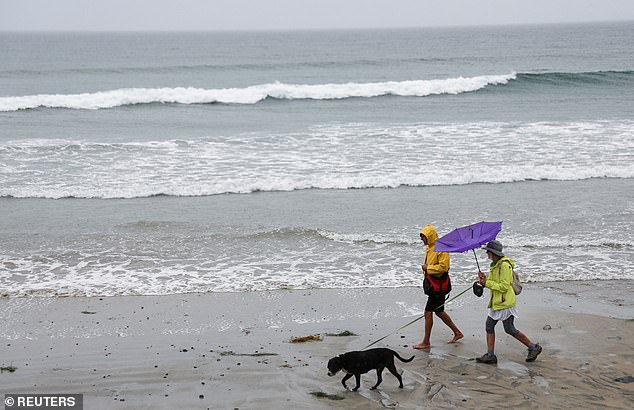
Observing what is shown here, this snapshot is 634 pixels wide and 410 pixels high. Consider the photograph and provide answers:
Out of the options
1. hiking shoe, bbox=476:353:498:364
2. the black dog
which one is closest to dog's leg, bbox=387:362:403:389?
the black dog

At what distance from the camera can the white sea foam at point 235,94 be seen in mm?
32469

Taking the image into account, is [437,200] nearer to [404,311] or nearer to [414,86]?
[404,311]

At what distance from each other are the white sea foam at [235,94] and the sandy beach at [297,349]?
24028 mm

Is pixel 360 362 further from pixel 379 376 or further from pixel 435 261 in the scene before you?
pixel 435 261

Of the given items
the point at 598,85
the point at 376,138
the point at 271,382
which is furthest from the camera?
the point at 598,85

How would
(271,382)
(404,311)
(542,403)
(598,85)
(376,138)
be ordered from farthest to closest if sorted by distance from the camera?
1. (598,85)
2. (376,138)
3. (404,311)
4. (271,382)
5. (542,403)

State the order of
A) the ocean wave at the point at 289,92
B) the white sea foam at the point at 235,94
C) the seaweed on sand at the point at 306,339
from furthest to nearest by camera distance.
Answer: the ocean wave at the point at 289,92
the white sea foam at the point at 235,94
the seaweed on sand at the point at 306,339

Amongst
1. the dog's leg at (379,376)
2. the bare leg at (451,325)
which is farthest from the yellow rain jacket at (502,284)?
the dog's leg at (379,376)

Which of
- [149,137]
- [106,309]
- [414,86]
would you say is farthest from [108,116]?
[106,309]

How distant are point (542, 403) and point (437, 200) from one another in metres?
9.08

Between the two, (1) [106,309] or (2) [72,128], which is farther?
(2) [72,128]

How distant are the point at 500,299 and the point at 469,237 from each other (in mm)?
759

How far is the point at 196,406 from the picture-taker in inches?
259

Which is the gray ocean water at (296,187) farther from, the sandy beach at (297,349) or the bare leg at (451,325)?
the bare leg at (451,325)
